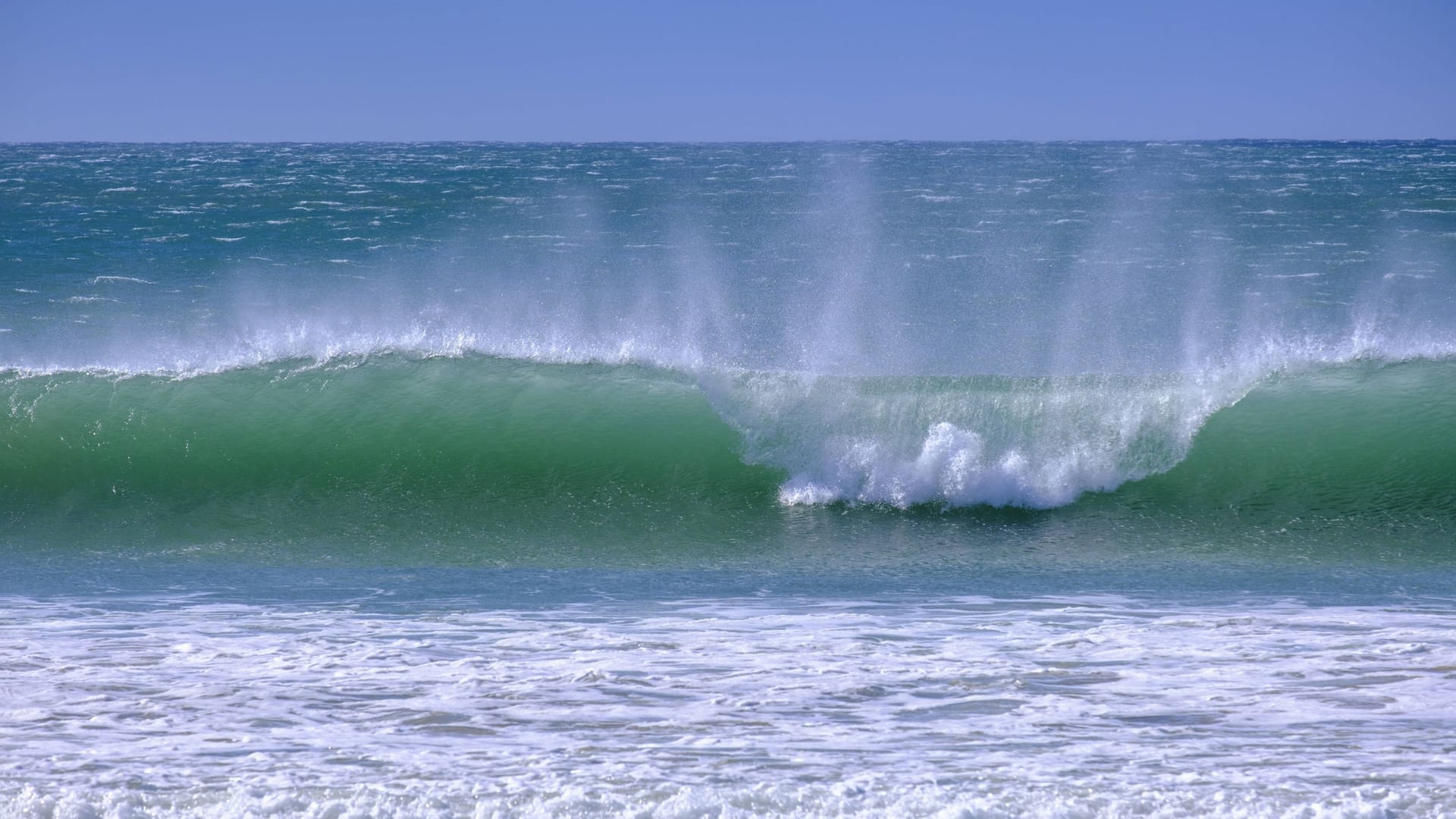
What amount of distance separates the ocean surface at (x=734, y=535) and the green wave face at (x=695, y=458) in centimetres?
3

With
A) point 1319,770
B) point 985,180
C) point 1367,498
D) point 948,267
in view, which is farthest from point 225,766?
point 985,180

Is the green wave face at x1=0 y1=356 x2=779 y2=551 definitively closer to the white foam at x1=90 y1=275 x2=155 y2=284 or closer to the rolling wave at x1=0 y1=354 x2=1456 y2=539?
the rolling wave at x1=0 y1=354 x2=1456 y2=539

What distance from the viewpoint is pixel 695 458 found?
727cm

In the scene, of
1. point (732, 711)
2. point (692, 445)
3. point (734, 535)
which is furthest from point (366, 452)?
point (732, 711)

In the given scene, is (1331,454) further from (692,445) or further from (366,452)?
(366,452)

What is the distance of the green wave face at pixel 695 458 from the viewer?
643 cm

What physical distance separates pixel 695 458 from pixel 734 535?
105 centimetres

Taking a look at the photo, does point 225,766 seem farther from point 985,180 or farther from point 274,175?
point 274,175

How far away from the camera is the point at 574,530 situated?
642 cm

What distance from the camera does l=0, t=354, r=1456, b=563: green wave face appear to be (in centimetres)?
643

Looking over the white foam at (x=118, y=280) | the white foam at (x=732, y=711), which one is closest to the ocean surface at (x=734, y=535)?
the white foam at (x=732, y=711)

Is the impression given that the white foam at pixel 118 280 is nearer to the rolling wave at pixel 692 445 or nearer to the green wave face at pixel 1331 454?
the rolling wave at pixel 692 445

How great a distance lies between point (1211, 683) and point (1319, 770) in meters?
0.68

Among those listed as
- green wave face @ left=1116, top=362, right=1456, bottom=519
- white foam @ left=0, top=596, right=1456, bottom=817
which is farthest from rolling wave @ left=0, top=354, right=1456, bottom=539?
white foam @ left=0, top=596, right=1456, bottom=817
